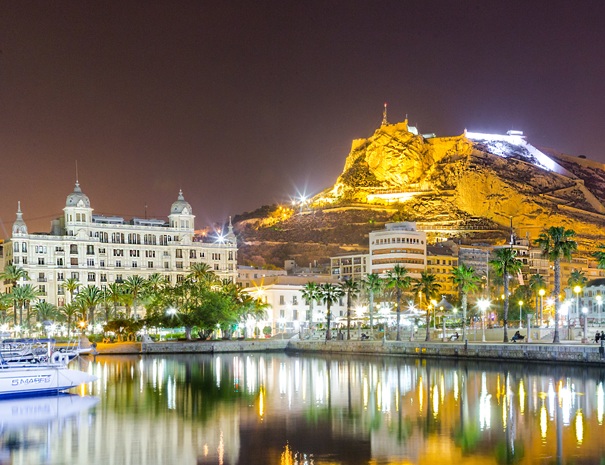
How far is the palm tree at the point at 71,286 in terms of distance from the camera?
150750 millimetres

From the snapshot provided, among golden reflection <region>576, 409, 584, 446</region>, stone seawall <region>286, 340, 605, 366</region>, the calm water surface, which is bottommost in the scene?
the calm water surface

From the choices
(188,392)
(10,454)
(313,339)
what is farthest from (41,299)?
(10,454)

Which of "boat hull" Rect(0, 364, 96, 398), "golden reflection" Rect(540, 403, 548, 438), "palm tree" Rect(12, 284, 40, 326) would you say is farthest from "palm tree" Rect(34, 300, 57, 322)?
"golden reflection" Rect(540, 403, 548, 438)

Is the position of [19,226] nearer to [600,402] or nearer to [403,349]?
[403,349]

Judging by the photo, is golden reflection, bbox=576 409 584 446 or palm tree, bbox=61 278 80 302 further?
palm tree, bbox=61 278 80 302

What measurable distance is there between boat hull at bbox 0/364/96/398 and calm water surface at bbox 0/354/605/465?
5.51 ft

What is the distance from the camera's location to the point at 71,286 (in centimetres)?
15038

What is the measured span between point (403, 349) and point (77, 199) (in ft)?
286

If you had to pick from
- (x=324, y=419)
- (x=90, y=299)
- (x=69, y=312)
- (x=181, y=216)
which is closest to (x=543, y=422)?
(x=324, y=419)

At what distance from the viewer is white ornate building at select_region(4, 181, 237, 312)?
16212 cm

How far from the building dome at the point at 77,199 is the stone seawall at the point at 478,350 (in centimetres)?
6689

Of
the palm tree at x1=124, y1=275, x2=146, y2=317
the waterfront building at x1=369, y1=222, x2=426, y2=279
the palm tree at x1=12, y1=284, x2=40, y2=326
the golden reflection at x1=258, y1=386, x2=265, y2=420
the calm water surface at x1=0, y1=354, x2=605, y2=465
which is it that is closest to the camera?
the calm water surface at x1=0, y1=354, x2=605, y2=465

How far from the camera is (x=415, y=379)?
233 feet

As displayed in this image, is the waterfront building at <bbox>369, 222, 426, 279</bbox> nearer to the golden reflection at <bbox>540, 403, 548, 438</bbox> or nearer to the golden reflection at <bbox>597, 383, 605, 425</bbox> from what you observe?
the golden reflection at <bbox>597, 383, 605, 425</bbox>
